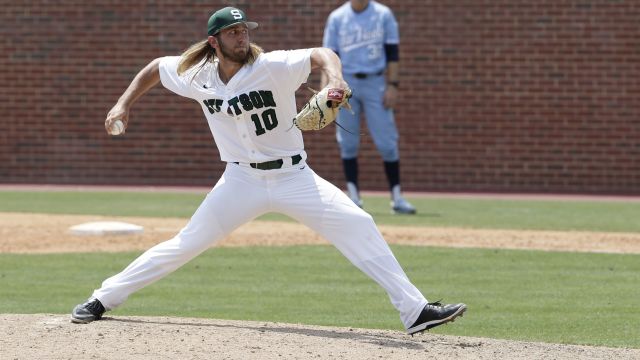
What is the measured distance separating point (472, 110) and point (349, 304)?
1046 cm

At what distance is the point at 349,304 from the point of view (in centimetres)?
957

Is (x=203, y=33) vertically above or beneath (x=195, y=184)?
above

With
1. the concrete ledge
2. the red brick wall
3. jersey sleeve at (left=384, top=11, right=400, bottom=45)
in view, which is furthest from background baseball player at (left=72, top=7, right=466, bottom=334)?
the red brick wall

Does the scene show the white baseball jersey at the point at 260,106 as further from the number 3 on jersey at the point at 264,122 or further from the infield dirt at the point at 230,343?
the infield dirt at the point at 230,343

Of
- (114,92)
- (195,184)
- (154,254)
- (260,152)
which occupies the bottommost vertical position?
(195,184)

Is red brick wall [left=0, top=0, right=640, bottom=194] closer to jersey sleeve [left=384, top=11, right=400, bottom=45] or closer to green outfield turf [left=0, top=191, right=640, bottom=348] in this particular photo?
jersey sleeve [left=384, top=11, right=400, bottom=45]

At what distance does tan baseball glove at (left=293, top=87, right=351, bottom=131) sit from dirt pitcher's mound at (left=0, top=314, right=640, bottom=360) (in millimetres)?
1205

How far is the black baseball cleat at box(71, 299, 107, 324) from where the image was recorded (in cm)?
775

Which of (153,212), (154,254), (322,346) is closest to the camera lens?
(322,346)

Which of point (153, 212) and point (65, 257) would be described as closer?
point (65, 257)

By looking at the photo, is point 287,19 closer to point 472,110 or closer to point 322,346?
point 472,110

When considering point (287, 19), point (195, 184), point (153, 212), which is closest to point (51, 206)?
point (153, 212)

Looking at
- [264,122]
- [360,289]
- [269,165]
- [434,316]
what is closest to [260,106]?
[264,122]

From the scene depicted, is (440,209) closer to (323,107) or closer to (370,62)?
(370,62)
